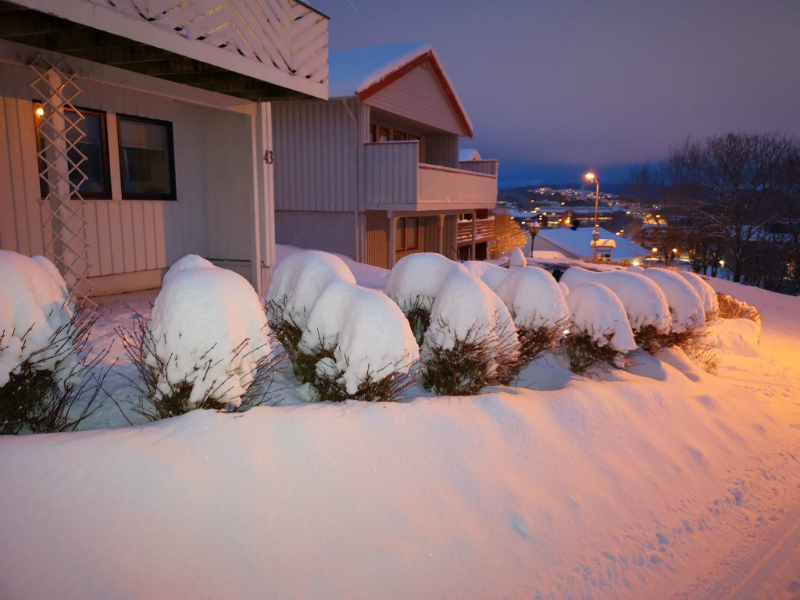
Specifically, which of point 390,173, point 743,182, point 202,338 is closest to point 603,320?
point 202,338

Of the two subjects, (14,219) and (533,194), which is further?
(533,194)

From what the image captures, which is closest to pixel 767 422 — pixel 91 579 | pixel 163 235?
pixel 91 579

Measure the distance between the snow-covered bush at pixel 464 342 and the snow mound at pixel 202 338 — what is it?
201 centimetres

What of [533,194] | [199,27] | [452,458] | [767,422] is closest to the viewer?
[452,458]

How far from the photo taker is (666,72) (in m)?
57.5

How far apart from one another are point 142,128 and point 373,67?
27.7ft

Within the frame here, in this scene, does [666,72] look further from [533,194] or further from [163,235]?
[163,235]

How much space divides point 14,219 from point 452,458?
5937mm

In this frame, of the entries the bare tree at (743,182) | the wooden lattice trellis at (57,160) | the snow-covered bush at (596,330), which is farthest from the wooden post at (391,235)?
the bare tree at (743,182)

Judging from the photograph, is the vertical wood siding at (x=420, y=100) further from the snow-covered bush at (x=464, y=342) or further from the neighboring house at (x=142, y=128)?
the snow-covered bush at (x=464, y=342)

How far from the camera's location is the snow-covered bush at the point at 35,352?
10.9 feet

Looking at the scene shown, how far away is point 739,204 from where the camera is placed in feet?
106

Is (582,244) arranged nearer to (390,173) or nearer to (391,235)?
(391,235)

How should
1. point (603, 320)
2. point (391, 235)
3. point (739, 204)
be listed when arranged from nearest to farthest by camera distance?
point (603, 320) < point (391, 235) < point (739, 204)
